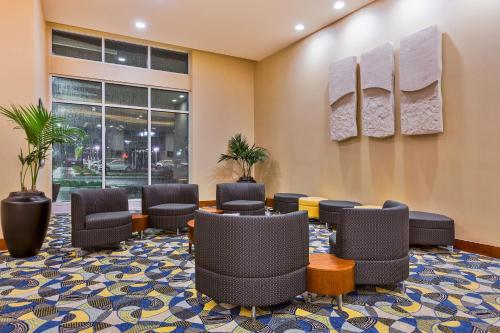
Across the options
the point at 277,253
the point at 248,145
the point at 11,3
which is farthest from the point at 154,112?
the point at 277,253

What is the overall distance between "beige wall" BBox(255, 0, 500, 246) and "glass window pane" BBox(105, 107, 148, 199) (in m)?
3.88

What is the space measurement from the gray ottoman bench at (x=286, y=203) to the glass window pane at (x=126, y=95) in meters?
4.56

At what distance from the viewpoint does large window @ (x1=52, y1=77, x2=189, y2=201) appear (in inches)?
320

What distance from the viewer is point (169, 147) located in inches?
368

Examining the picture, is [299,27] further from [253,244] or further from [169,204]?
[253,244]

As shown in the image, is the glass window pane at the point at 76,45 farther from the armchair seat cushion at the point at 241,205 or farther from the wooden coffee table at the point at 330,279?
the wooden coffee table at the point at 330,279

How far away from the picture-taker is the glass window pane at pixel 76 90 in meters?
7.98

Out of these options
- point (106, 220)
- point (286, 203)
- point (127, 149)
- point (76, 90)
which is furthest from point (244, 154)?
point (106, 220)

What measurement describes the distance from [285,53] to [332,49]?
1.84 m

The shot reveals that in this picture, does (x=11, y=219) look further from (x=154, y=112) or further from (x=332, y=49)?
(x=332, y=49)

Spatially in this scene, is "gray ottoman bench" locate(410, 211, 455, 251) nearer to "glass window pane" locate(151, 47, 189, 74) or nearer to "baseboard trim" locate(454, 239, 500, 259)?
"baseboard trim" locate(454, 239, 500, 259)

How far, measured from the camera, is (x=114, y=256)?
179 inches

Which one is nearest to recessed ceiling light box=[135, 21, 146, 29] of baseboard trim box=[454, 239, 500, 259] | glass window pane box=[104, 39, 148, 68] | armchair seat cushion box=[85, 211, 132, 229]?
glass window pane box=[104, 39, 148, 68]

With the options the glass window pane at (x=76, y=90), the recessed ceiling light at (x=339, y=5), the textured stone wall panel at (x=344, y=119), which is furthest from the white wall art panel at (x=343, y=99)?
the glass window pane at (x=76, y=90)
